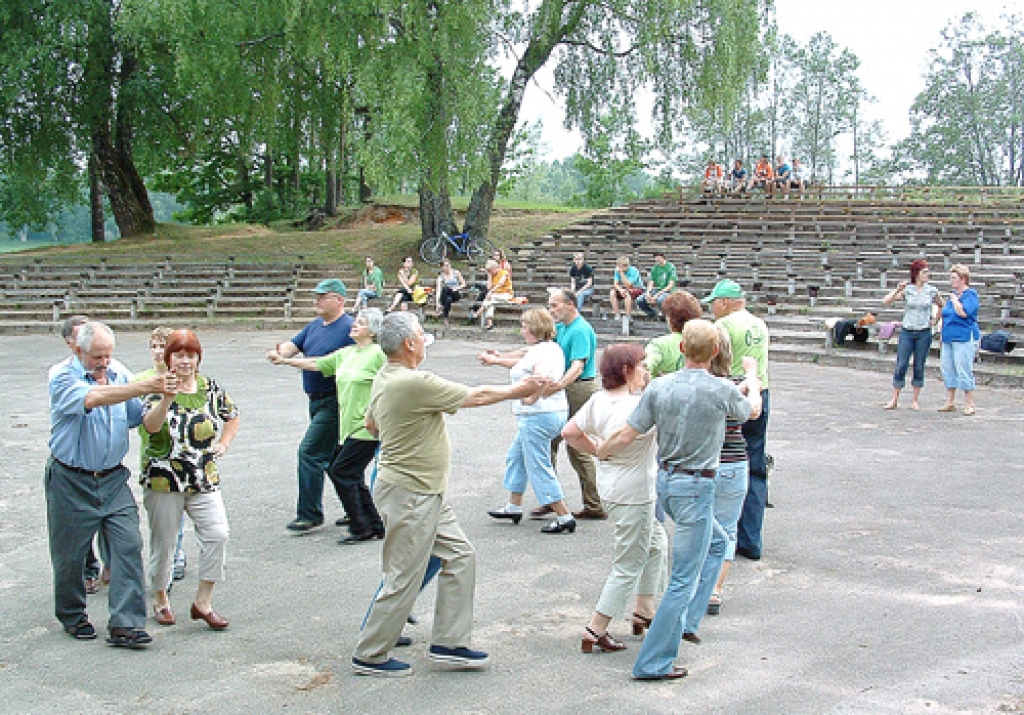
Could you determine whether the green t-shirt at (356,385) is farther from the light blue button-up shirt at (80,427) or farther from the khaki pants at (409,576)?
the khaki pants at (409,576)

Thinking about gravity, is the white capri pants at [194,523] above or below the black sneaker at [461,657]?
above

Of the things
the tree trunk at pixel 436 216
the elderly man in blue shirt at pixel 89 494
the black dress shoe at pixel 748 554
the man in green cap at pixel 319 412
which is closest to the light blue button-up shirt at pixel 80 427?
the elderly man in blue shirt at pixel 89 494

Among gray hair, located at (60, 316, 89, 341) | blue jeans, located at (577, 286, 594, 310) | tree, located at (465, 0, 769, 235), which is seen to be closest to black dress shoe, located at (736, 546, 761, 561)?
gray hair, located at (60, 316, 89, 341)

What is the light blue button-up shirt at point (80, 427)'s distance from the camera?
18.7 feet

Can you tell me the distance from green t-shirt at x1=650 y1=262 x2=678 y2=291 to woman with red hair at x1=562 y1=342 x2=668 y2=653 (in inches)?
644

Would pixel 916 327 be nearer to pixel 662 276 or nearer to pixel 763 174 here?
pixel 662 276

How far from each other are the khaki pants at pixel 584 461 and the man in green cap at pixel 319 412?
1.77 meters

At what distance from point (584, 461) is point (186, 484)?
3.40 meters

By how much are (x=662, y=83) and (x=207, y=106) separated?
1275 cm

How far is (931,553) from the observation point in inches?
288

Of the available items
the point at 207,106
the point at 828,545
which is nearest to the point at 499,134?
the point at 207,106

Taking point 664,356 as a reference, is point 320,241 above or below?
above

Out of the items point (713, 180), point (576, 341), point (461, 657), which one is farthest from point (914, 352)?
point (713, 180)

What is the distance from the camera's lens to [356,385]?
7492mm
